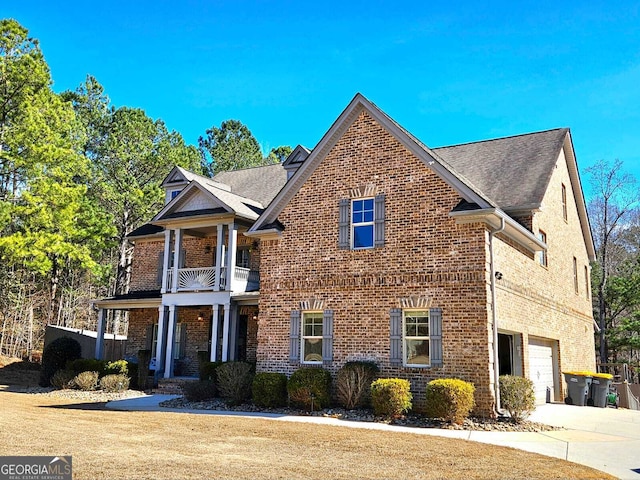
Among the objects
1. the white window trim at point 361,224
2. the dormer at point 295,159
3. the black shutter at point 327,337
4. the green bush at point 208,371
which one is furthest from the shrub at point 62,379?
the white window trim at point 361,224

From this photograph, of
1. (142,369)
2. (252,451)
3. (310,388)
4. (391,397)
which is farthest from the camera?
(142,369)

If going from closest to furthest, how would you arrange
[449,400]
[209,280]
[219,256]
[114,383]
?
1. [449,400]
2. [114,383]
3. [219,256]
4. [209,280]

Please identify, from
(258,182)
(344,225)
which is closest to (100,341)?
(258,182)

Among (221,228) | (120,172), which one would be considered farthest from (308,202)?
(120,172)

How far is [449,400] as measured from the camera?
44.0ft

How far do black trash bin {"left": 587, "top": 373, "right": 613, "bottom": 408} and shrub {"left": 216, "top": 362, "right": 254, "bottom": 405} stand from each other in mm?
11667

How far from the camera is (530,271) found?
18.8m

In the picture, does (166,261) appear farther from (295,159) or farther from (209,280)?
(295,159)

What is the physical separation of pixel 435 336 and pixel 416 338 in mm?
606

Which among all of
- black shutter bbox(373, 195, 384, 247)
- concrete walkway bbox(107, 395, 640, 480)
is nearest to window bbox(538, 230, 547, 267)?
concrete walkway bbox(107, 395, 640, 480)

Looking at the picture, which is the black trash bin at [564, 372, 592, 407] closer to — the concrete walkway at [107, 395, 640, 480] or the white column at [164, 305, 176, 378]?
the concrete walkway at [107, 395, 640, 480]

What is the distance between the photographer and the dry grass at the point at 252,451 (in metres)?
7.84

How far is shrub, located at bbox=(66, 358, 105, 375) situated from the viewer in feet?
71.2

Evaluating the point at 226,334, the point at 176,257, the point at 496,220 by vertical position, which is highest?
the point at 176,257
